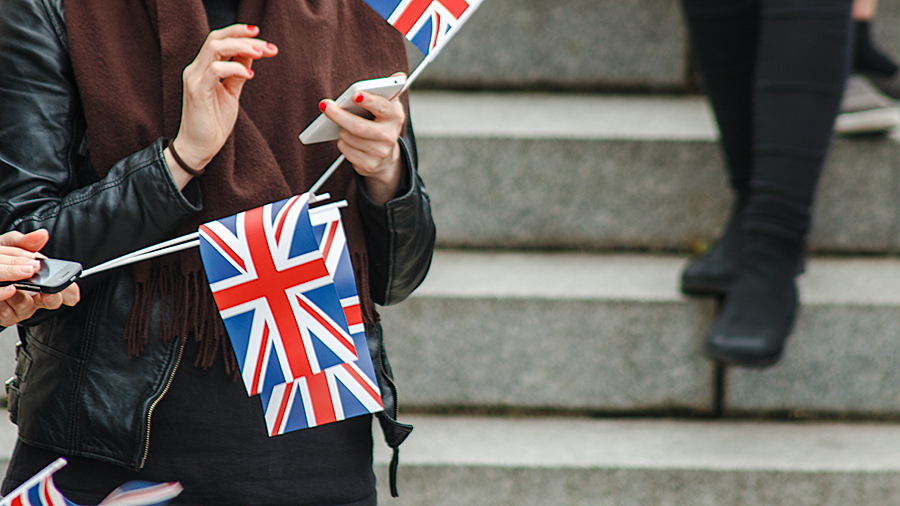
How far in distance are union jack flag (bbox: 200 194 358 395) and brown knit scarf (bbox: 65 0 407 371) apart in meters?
0.10

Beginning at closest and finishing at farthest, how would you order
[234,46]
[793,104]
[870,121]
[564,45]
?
[234,46], [793,104], [870,121], [564,45]

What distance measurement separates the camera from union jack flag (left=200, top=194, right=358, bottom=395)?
0.87m

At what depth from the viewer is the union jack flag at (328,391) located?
0.90 meters

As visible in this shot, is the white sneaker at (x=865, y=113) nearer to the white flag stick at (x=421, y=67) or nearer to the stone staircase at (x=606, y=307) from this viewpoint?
the stone staircase at (x=606, y=307)

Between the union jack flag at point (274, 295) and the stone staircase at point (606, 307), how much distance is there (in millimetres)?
931

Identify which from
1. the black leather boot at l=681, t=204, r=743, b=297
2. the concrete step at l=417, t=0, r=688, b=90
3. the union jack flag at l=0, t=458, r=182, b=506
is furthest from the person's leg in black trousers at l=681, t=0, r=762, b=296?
the union jack flag at l=0, t=458, r=182, b=506

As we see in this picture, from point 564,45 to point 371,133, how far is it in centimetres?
172

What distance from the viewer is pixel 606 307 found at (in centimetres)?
193

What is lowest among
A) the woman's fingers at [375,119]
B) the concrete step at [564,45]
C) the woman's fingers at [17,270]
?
the concrete step at [564,45]

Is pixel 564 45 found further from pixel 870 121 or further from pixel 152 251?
pixel 152 251

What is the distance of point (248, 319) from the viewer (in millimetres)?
881

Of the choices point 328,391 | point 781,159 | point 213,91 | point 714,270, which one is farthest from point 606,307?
point 213,91

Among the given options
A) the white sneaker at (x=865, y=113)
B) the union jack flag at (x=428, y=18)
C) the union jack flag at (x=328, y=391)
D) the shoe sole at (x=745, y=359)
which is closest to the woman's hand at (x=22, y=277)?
the union jack flag at (x=328, y=391)

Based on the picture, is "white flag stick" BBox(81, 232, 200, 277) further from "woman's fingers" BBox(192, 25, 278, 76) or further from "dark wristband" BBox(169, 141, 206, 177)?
"woman's fingers" BBox(192, 25, 278, 76)
